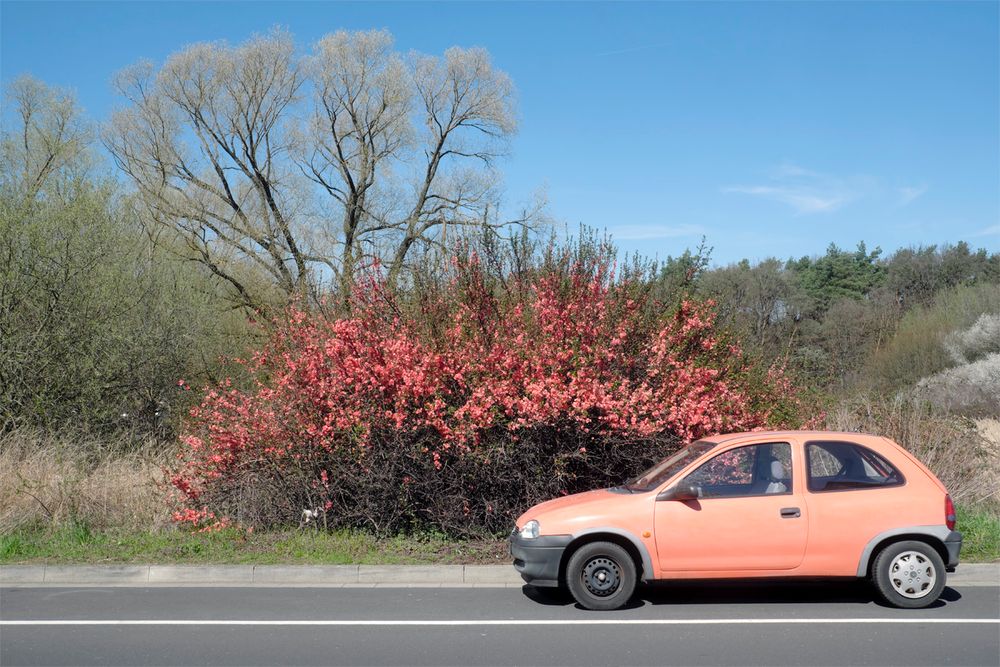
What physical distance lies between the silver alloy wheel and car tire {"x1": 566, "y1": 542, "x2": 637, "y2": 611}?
221 centimetres

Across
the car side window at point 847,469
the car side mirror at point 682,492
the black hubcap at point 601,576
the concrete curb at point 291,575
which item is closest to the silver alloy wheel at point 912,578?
the car side window at point 847,469

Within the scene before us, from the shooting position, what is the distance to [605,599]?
24.8 feet

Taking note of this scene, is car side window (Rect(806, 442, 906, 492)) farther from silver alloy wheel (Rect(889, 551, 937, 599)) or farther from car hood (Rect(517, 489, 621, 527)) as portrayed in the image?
car hood (Rect(517, 489, 621, 527))

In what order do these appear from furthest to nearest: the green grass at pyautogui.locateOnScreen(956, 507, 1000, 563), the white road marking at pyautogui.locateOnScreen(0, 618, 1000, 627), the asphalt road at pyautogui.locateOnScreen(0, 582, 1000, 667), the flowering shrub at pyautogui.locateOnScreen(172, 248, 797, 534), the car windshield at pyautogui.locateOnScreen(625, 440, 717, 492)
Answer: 1. the flowering shrub at pyautogui.locateOnScreen(172, 248, 797, 534)
2. the green grass at pyautogui.locateOnScreen(956, 507, 1000, 563)
3. the car windshield at pyautogui.locateOnScreen(625, 440, 717, 492)
4. the white road marking at pyautogui.locateOnScreen(0, 618, 1000, 627)
5. the asphalt road at pyautogui.locateOnScreen(0, 582, 1000, 667)

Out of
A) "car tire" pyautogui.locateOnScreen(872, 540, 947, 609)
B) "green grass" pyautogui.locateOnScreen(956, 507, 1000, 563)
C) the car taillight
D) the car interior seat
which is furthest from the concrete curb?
the car interior seat

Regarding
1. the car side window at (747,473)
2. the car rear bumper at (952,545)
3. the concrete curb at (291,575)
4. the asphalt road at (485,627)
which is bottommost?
the asphalt road at (485,627)

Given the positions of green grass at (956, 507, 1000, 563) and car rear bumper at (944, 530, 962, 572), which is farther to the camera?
green grass at (956, 507, 1000, 563)

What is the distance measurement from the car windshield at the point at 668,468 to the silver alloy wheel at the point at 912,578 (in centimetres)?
183

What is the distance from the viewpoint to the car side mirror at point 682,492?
7.47 meters

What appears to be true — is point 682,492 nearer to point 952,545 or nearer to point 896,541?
point 896,541

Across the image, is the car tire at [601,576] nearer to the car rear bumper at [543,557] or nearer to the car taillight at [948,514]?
the car rear bumper at [543,557]

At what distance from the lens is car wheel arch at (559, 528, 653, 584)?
24.6 ft

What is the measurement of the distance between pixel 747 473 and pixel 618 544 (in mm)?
1313

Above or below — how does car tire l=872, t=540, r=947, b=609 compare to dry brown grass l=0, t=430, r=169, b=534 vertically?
below
